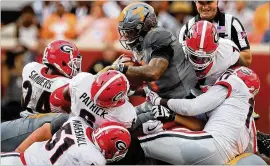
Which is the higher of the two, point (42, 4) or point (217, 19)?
point (217, 19)

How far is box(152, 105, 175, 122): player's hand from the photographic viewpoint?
245 inches

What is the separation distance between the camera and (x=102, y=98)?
581cm

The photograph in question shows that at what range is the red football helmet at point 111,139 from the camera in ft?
18.5

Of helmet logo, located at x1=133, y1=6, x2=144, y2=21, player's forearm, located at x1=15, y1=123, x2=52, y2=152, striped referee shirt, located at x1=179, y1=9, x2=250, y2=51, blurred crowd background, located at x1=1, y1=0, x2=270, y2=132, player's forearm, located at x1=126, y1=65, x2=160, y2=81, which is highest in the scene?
helmet logo, located at x1=133, y1=6, x2=144, y2=21

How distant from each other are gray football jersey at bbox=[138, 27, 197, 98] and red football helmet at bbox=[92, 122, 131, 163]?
94 cm

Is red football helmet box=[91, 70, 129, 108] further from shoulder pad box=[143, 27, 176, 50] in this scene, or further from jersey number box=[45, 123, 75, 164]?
shoulder pad box=[143, 27, 176, 50]

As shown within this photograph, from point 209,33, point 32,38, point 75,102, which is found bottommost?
point 32,38

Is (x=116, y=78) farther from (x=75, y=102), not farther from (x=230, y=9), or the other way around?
(x=230, y=9)

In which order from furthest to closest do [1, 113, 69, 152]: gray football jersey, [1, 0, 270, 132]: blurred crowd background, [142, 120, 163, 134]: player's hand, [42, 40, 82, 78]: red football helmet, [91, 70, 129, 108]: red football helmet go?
[1, 0, 270, 132]: blurred crowd background → [42, 40, 82, 78]: red football helmet → [1, 113, 69, 152]: gray football jersey → [142, 120, 163, 134]: player's hand → [91, 70, 129, 108]: red football helmet

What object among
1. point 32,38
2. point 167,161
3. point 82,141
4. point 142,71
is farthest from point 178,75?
point 32,38

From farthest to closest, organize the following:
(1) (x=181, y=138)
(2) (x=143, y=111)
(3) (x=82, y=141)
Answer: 1. (2) (x=143, y=111)
2. (1) (x=181, y=138)
3. (3) (x=82, y=141)

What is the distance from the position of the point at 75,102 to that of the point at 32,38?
6805 millimetres

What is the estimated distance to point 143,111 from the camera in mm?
6492

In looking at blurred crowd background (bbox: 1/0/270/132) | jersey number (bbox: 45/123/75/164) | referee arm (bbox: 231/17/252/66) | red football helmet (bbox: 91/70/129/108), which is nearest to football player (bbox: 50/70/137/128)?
red football helmet (bbox: 91/70/129/108)
